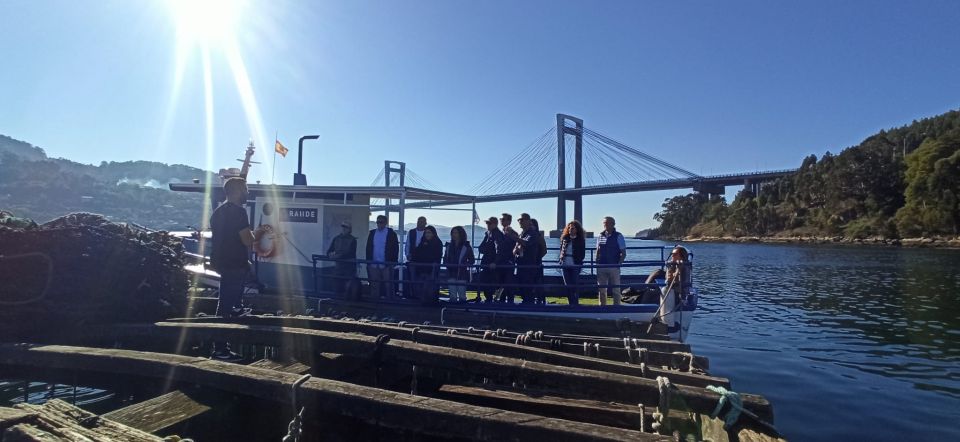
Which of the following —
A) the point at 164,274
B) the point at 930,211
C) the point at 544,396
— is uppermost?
the point at 930,211

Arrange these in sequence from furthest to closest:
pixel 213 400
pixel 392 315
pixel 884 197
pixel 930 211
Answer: pixel 884 197 → pixel 930 211 → pixel 392 315 → pixel 213 400

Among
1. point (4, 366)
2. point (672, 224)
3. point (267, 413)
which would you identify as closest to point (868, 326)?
point (267, 413)

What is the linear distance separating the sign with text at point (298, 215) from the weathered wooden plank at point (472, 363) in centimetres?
605

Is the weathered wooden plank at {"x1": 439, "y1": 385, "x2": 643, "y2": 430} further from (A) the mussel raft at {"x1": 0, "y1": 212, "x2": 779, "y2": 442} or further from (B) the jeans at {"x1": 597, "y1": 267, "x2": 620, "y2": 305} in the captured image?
(B) the jeans at {"x1": 597, "y1": 267, "x2": 620, "y2": 305}

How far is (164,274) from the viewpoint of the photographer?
5.43 metres

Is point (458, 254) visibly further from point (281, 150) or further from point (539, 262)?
point (281, 150)

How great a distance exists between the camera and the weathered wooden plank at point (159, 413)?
9.36 ft

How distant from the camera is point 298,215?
10758 millimetres

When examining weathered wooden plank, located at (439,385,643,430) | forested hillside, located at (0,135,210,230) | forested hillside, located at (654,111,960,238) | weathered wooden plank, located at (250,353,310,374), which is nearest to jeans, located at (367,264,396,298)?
weathered wooden plank, located at (250,353,310,374)

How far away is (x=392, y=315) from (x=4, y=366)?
5089 mm

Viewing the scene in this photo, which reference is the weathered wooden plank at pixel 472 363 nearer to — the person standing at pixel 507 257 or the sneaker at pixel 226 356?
the sneaker at pixel 226 356

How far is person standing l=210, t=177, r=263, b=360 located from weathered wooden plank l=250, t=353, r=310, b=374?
1.36 metres

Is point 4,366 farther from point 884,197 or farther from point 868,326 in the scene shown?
point 884,197

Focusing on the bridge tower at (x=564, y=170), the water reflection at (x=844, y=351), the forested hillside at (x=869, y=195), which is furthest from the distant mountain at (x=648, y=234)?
the water reflection at (x=844, y=351)
